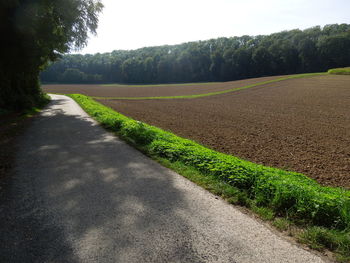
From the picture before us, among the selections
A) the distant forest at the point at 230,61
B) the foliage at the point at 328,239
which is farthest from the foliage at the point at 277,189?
the distant forest at the point at 230,61

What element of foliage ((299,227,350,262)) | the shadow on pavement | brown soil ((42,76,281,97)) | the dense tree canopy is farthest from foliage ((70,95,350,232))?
brown soil ((42,76,281,97))

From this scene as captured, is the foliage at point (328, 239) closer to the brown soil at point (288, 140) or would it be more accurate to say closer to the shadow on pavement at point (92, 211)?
the shadow on pavement at point (92, 211)

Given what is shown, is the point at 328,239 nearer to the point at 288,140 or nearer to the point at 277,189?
the point at 277,189

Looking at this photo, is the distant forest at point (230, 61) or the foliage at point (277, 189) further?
the distant forest at point (230, 61)

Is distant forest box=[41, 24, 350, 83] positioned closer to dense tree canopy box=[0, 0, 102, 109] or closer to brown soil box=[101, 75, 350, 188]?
brown soil box=[101, 75, 350, 188]

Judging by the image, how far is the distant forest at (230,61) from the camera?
3029 inches

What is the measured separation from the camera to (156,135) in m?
9.12

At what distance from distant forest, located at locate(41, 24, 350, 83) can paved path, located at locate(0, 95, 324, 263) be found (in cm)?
8704

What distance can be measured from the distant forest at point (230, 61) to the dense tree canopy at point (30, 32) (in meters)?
79.2

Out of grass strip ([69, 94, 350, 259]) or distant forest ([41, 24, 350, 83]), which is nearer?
grass strip ([69, 94, 350, 259])

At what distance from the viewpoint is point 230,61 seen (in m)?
95.9

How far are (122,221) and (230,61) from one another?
9969 cm

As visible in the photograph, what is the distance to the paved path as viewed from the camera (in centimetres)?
319

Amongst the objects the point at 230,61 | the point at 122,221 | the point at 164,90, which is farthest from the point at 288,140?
the point at 230,61
